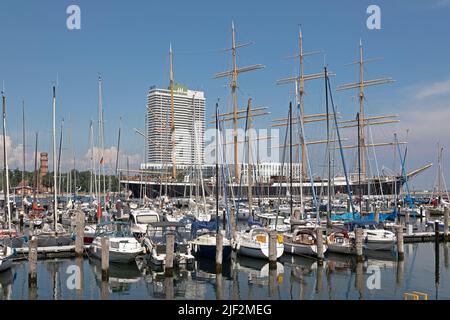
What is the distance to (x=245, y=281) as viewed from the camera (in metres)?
29.3

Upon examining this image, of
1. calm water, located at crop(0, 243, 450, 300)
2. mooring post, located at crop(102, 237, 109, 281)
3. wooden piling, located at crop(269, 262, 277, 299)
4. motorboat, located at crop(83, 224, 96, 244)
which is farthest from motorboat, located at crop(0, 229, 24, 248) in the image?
wooden piling, located at crop(269, 262, 277, 299)

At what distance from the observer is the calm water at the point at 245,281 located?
26.1 m

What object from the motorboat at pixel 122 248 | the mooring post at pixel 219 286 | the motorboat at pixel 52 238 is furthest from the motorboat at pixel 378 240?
the motorboat at pixel 52 238

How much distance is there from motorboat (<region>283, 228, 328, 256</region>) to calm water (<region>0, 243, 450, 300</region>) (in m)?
0.59

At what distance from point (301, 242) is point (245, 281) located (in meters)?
9.07

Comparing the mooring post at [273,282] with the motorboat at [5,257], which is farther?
the motorboat at [5,257]

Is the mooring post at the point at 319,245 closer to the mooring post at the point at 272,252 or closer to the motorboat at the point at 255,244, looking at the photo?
the motorboat at the point at 255,244

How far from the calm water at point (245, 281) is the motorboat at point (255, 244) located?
63 cm

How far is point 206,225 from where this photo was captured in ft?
129

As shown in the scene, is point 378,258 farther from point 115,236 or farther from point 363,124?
point 363,124

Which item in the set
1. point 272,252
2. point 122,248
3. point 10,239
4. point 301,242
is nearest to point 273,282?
point 272,252

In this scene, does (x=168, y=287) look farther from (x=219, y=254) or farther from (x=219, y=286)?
(x=219, y=254)

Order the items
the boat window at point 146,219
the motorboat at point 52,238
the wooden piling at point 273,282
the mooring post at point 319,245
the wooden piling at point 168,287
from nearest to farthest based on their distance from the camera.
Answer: the wooden piling at point 168,287, the wooden piling at point 273,282, the mooring post at point 319,245, the motorboat at point 52,238, the boat window at point 146,219
